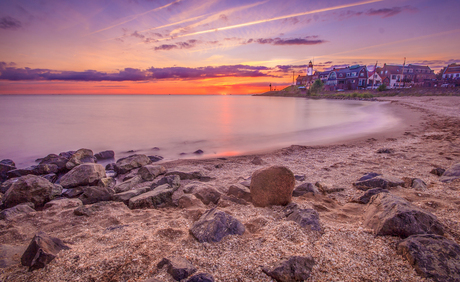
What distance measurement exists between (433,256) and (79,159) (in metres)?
9.99

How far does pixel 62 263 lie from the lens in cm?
247

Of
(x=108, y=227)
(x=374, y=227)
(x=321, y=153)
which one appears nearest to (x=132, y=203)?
(x=108, y=227)

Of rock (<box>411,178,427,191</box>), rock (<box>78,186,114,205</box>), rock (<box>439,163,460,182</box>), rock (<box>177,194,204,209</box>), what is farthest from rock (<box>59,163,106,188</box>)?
rock (<box>439,163,460,182</box>)

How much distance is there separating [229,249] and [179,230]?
2.94 feet

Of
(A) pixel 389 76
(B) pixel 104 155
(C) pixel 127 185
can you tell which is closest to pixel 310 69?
(A) pixel 389 76

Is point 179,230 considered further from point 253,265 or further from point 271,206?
point 271,206

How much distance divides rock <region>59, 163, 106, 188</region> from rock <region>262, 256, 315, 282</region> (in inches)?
227

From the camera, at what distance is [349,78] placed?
7531 cm

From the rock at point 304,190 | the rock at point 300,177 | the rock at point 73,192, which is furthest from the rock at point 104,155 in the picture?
the rock at point 304,190

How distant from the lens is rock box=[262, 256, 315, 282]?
7.01 ft

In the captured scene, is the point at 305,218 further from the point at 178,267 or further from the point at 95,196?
the point at 95,196

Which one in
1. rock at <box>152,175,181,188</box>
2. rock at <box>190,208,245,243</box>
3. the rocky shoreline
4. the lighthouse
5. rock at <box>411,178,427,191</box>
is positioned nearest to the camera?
the rocky shoreline

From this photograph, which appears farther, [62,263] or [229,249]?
[229,249]

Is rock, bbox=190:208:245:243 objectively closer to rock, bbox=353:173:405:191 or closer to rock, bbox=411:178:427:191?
rock, bbox=353:173:405:191
